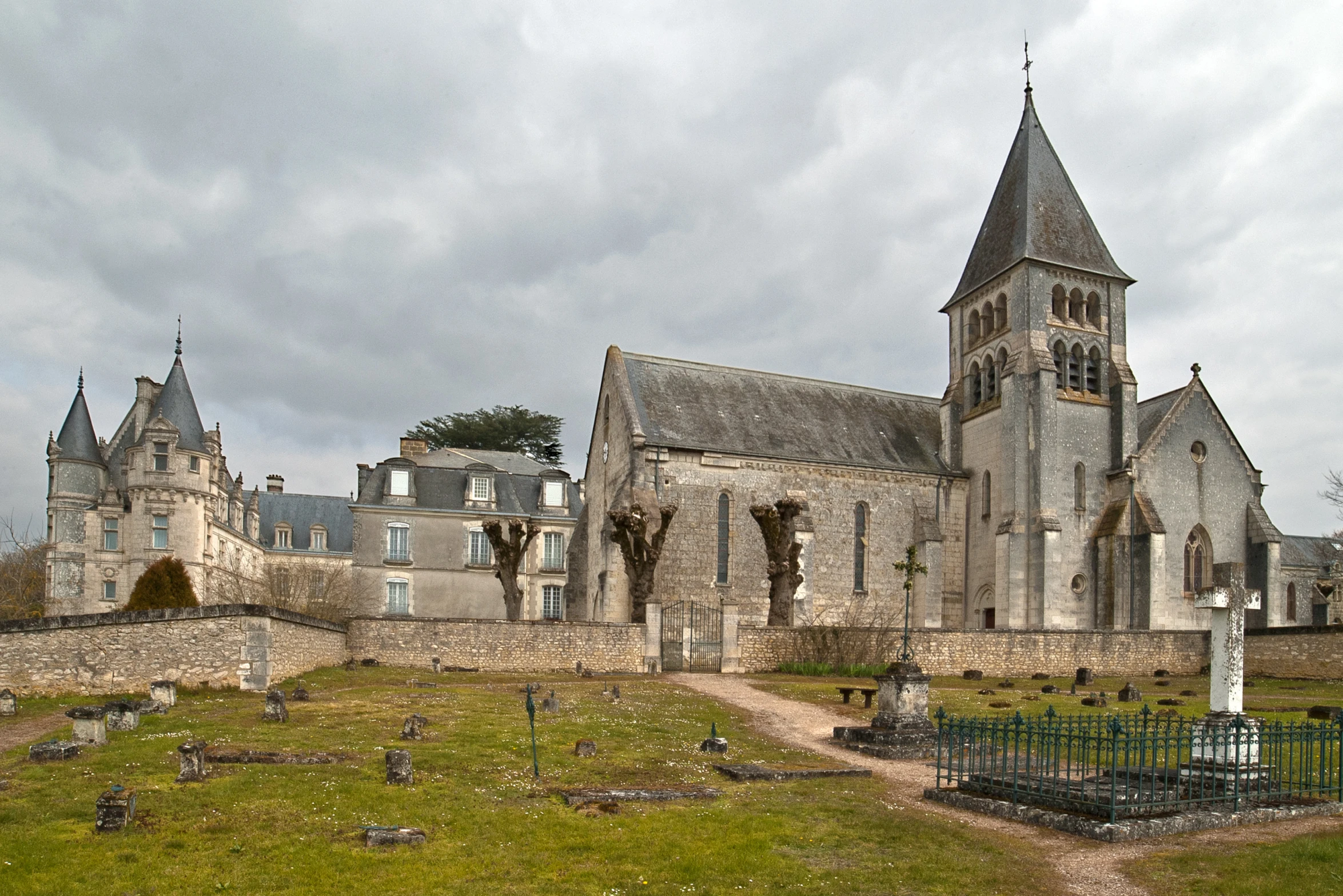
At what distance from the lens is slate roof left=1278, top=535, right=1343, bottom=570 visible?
46.7m

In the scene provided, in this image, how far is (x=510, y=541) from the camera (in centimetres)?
2930

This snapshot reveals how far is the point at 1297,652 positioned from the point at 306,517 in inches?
1624

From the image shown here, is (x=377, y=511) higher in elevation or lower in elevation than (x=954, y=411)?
lower

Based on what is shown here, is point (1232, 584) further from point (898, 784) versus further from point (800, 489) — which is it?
point (800, 489)

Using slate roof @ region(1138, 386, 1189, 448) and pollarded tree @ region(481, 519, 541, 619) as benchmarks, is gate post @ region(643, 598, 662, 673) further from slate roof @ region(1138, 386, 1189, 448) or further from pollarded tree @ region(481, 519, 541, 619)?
slate roof @ region(1138, 386, 1189, 448)

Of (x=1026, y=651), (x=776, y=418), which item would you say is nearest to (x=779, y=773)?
(x=1026, y=651)

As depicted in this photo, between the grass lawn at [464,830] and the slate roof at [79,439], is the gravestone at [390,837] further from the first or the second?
the slate roof at [79,439]

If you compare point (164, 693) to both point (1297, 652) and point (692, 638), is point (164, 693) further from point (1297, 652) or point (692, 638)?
point (1297, 652)

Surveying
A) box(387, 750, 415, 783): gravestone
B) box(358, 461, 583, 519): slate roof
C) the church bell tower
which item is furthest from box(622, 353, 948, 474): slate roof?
box(387, 750, 415, 783): gravestone

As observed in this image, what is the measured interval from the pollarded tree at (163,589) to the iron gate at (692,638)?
1127 centimetres

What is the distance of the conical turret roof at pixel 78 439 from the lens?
36062mm

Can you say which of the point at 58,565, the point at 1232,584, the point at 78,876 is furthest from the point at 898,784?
the point at 58,565

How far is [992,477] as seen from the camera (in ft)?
107

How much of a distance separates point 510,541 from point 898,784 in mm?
19538
